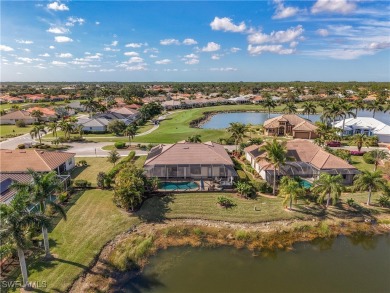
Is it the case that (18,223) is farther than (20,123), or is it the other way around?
(20,123)

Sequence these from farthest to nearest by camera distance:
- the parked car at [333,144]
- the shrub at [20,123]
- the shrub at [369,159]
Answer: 1. the shrub at [20,123]
2. the parked car at [333,144]
3. the shrub at [369,159]

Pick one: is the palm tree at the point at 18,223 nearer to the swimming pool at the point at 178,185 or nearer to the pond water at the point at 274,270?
the pond water at the point at 274,270

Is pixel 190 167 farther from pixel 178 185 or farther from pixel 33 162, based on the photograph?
pixel 33 162

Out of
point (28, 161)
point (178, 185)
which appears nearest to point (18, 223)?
point (178, 185)

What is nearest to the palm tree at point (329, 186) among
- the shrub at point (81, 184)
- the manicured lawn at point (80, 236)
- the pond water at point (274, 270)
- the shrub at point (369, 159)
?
the pond water at point (274, 270)

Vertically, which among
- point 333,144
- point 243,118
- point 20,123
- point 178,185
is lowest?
point 178,185
